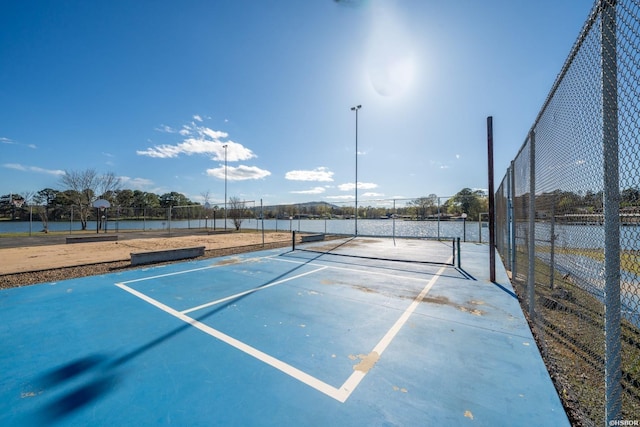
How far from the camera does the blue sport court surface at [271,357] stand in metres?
2.31

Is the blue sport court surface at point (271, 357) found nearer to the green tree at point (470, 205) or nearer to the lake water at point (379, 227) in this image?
the lake water at point (379, 227)

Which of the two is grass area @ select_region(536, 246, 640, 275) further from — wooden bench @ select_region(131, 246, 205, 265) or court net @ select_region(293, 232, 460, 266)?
wooden bench @ select_region(131, 246, 205, 265)

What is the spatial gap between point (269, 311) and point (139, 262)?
261 inches

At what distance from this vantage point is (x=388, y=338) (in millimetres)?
3668

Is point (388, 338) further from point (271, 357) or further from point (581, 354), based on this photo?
point (581, 354)

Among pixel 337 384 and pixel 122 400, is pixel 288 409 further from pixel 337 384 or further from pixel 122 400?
pixel 122 400

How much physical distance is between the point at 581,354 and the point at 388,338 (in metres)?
2.39

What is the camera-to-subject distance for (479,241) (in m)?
15.3

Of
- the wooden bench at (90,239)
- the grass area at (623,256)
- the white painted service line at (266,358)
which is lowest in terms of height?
the white painted service line at (266,358)

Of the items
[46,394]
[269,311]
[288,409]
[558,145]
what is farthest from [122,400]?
[558,145]

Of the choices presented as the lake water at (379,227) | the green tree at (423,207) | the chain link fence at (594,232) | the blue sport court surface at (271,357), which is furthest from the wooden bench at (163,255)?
the green tree at (423,207)

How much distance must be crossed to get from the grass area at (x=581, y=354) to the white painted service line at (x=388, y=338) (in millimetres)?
1781

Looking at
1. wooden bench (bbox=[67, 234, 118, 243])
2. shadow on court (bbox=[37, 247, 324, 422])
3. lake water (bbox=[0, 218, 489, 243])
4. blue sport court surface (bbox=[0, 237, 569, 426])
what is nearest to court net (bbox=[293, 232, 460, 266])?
lake water (bbox=[0, 218, 489, 243])

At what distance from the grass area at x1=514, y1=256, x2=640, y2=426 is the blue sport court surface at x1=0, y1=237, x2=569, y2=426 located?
0.18 metres
